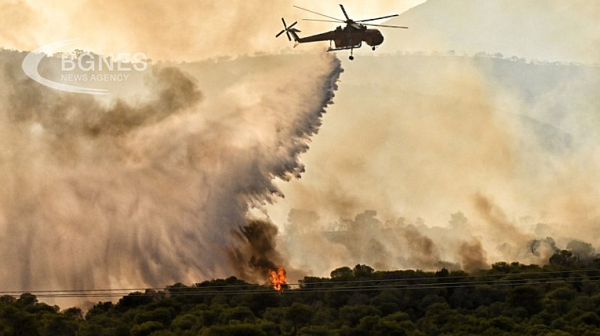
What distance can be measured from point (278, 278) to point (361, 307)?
13.6 m

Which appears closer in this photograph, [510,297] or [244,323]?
[244,323]

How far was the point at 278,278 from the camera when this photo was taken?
157 m

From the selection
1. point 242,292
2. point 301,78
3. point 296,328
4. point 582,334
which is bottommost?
point 582,334

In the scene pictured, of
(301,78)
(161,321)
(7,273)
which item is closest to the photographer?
(301,78)

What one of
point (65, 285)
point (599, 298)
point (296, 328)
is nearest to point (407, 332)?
point (296, 328)

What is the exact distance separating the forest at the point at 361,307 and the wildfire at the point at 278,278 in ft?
3.34

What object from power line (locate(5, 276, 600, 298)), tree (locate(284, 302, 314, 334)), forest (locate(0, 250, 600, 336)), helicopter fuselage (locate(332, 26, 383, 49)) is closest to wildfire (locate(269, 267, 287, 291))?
power line (locate(5, 276, 600, 298))

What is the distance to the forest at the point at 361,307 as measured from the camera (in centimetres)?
13700

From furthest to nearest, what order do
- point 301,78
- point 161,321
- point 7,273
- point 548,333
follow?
point 7,273
point 161,321
point 301,78
point 548,333

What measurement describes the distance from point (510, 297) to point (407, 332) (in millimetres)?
Answer: 21032

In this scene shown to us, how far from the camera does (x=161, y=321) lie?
489ft

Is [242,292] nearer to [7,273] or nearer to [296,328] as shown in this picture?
[296,328]

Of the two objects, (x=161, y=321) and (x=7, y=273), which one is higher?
(x=7, y=273)

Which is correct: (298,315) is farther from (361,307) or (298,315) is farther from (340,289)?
(340,289)
